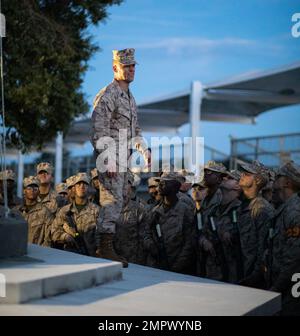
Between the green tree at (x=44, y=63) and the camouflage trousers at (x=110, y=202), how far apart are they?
6023 mm

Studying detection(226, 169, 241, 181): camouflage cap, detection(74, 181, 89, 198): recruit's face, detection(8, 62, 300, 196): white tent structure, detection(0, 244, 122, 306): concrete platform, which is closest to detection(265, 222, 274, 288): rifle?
detection(226, 169, 241, 181): camouflage cap

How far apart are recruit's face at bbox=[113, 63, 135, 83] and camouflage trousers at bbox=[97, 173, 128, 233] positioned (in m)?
0.93

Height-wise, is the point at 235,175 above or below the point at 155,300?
above

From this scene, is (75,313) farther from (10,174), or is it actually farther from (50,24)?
(50,24)

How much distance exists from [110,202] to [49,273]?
143cm

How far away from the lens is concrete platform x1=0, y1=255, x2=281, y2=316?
3883 mm

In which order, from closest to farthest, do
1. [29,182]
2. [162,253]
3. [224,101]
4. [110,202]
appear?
[110,202], [162,253], [29,182], [224,101]

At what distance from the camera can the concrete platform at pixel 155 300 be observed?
3883 mm

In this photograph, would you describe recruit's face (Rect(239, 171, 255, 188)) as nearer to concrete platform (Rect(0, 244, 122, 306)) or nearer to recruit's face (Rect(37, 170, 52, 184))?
concrete platform (Rect(0, 244, 122, 306))

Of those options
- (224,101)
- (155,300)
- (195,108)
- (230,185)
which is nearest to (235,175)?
(230,185)

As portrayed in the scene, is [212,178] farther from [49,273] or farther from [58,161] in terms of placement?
[58,161]

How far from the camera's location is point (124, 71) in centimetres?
583

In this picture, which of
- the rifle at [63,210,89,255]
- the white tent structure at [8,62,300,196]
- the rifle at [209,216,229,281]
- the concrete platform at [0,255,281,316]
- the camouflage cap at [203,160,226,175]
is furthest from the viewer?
the white tent structure at [8,62,300,196]

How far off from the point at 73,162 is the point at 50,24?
9.84 m
